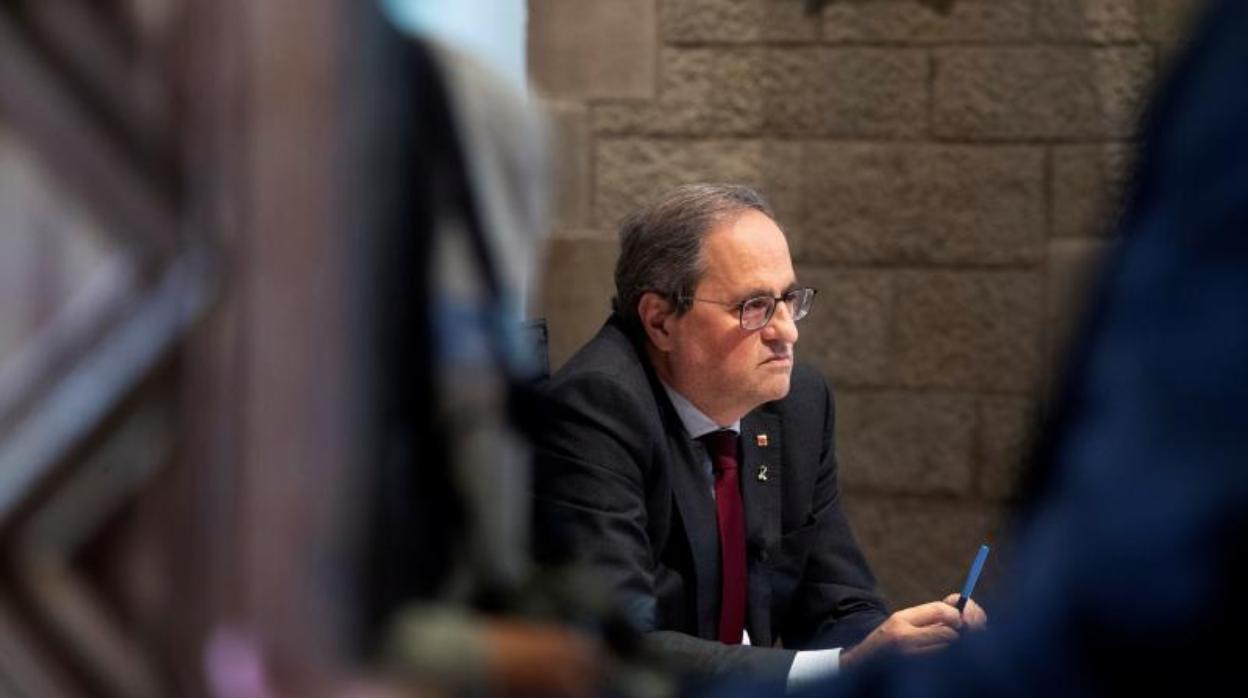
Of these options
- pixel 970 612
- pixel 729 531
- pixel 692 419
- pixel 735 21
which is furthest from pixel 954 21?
pixel 970 612

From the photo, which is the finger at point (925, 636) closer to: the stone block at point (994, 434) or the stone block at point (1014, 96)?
the stone block at point (994, 434)

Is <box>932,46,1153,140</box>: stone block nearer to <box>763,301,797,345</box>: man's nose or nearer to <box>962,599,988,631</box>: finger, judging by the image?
<box>763,301,797,345</box>: man's nose

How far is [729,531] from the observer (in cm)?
290

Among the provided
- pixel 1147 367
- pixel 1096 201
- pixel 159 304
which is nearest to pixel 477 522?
pixel 159 304

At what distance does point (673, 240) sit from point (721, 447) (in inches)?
13.1

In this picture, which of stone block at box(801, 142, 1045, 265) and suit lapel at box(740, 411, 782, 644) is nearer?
suit lapel at box(740, 411, 782, 644)

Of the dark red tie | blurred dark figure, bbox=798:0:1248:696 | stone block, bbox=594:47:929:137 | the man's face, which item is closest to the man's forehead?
the man's face

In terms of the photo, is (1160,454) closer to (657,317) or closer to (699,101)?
(657,317)

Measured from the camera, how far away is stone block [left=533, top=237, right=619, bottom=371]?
496cm

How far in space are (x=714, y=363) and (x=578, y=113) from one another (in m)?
2.17

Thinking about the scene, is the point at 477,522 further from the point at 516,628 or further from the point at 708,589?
the point at 708,589

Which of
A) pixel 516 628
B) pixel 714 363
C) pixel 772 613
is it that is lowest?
pixel 772 613

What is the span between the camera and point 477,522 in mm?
937

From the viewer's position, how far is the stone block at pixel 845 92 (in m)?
4.95
